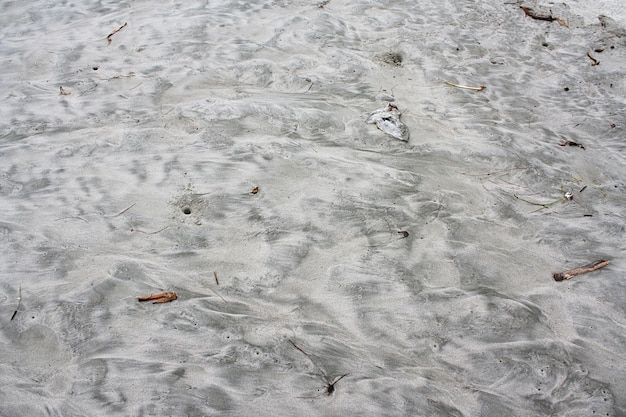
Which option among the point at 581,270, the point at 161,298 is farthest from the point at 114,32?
the point at 581,270

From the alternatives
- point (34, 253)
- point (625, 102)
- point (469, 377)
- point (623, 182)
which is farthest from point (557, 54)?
point (34, 253)

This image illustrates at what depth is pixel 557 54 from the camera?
14.7 ft

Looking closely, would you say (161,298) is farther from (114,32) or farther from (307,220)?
(114,32)

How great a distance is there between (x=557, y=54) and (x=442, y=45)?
1228mm

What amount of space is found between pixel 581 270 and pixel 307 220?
172 cm

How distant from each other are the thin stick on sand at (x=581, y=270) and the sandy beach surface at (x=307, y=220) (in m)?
0.05

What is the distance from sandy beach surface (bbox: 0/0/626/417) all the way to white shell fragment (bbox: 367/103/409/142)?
0.07 metres

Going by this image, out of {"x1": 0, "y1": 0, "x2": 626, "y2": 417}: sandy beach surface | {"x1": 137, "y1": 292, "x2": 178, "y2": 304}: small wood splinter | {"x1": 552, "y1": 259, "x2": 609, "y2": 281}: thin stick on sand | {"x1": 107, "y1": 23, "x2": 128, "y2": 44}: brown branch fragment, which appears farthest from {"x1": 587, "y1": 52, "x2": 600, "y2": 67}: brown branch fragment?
{"x1": 107, "y1": 23, "x2": 128, "y2": 44}: brown branch fragment

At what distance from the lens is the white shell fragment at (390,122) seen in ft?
11.1

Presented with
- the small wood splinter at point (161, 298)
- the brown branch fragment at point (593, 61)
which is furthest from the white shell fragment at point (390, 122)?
the brown branch fragment at point (593, 61)

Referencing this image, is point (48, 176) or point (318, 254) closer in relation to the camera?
point (318, 254)

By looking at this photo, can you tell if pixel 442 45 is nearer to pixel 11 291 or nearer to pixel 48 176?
pixel 48 176

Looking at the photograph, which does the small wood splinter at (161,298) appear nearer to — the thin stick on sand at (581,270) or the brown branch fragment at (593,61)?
the thin stick on sand at (581,270)

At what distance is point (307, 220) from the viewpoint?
274 cm
